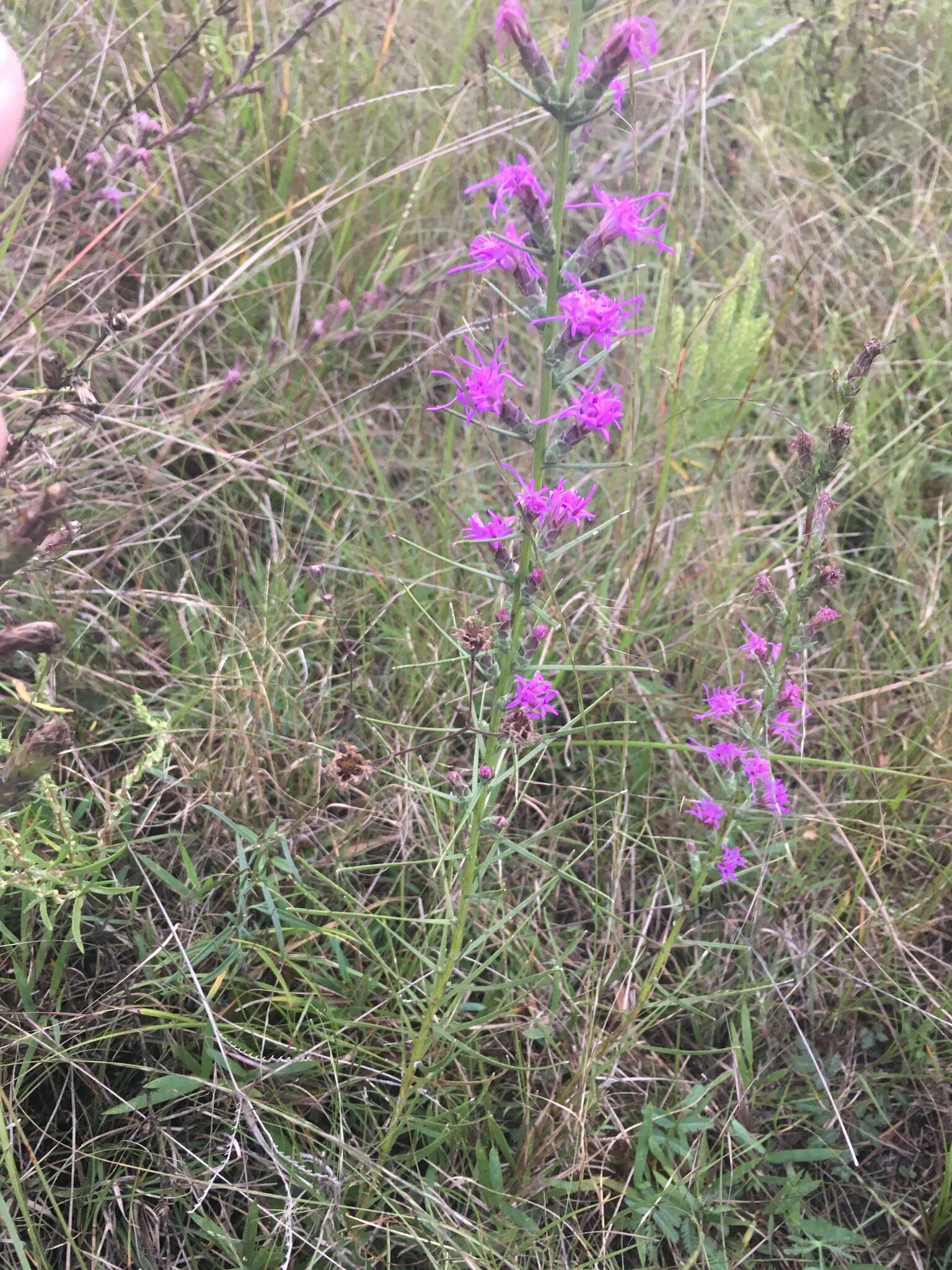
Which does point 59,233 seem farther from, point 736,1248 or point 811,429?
point 736,1248

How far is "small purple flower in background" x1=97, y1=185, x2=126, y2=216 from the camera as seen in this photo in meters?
2.30

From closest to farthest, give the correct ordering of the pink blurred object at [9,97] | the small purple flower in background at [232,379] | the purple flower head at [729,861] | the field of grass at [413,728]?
the pink blurred object at [9,97] < the field of grass at [413,728] < the purple flower head at [729,861] < the small purple flower in background at [232,379]

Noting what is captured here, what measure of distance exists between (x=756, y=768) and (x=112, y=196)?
6.24ft

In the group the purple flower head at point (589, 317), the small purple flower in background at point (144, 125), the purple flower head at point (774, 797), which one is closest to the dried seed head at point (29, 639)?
the purple flower head at point (589, 317)

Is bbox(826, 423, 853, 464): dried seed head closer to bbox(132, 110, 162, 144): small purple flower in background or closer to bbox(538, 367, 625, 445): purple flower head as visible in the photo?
bbox(538, 367, 625, 445): purple flower head

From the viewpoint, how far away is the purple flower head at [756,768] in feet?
5.13

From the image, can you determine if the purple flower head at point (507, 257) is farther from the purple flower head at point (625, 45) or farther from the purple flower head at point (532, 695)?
the purple flower head at point (532, 695)

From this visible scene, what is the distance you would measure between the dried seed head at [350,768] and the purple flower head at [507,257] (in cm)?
72

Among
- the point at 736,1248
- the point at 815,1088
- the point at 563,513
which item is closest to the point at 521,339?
the point at 563,513

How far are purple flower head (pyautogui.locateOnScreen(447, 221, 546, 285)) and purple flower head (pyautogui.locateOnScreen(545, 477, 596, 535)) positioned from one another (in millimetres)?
259

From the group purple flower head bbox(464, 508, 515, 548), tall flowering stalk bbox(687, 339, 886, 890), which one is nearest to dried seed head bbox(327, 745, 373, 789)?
purple flower head bbox(464, 508, 515, 548)

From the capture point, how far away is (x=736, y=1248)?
1575 millimetres

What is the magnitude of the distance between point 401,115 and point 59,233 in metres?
1.05

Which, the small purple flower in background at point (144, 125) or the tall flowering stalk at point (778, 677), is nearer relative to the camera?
the tall flowering stalk at point (778, 677)
